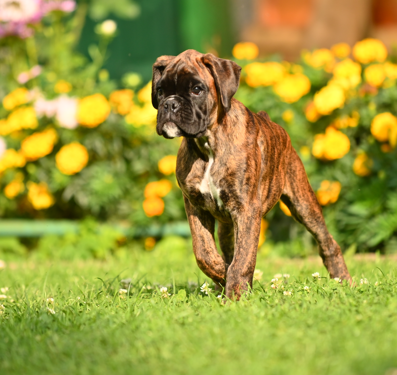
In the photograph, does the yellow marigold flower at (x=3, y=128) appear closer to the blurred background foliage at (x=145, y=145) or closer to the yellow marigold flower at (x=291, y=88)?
the blurred background foliage at (x=145, y=145)

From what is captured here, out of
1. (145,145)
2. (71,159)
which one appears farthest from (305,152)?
(71,159)

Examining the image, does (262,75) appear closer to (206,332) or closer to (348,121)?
(348,121)

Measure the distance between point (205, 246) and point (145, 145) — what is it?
3.52 metres

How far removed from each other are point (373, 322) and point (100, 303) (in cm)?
168

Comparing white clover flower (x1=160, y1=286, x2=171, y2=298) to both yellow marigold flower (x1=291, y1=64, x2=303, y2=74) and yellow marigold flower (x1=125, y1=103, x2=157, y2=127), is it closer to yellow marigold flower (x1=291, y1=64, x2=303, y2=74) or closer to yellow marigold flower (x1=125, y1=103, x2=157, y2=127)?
yellow marigold flower (x1=125, y1=103, x2=157, y2=127)

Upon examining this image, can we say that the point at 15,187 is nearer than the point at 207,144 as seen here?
No

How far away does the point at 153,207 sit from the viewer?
691 centimetres

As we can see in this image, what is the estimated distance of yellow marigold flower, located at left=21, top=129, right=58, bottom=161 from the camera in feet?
23.3

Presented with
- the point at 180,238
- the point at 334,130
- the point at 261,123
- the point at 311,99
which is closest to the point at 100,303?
the point at 261,123

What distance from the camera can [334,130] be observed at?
21.9 ft

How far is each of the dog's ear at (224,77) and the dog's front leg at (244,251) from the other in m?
0.67

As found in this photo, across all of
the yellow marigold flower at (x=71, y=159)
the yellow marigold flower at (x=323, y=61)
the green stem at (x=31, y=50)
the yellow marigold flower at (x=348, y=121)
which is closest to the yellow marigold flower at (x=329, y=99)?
the yellow marigold flower at (x=348, y=121)

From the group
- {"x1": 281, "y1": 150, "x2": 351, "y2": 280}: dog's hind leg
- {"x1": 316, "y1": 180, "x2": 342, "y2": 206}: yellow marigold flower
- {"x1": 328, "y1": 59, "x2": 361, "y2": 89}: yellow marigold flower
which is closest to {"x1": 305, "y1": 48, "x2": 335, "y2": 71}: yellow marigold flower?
{"x1": 328, "y1": 59, "x2": 361, "y2": 89}: yellow marigold flower

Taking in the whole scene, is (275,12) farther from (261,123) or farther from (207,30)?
(261,123)
